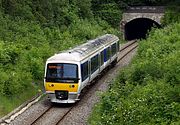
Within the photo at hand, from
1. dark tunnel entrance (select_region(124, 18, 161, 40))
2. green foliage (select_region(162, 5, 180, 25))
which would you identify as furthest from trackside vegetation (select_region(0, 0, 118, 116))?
dark tunnel entrance (select_region(124, 18, 161, 40))

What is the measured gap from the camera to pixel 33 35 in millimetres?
32938

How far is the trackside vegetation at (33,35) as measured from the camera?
22531 mm

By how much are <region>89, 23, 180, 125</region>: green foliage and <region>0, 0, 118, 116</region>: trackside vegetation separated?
4752 millimetres

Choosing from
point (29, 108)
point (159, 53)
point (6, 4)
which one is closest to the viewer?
point (29, 108)

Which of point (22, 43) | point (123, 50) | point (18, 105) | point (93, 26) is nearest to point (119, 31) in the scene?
point (93, 26)

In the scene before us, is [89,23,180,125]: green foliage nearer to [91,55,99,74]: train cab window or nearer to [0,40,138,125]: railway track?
[0,40,138,125]: railway track

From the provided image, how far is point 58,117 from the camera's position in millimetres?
19672

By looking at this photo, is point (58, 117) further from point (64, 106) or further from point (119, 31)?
point (119, 31)

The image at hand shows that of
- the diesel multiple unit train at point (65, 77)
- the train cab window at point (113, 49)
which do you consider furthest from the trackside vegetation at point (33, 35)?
the train cab window at point (113, 49)

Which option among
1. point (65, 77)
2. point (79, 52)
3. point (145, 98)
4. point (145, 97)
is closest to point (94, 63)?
point (79, 52)

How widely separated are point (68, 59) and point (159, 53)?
16.4 feet

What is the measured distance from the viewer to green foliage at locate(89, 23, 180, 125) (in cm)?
1454

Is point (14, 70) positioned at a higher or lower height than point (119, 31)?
higher

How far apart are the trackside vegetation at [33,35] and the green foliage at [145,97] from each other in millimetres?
4752
